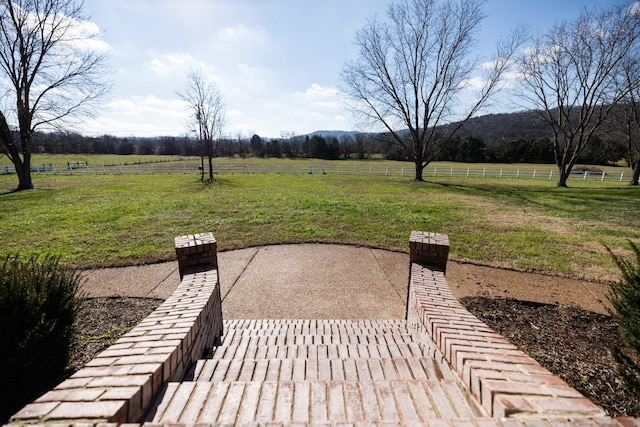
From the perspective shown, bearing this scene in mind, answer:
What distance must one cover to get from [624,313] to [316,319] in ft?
10.4

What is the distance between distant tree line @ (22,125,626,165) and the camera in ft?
68.7

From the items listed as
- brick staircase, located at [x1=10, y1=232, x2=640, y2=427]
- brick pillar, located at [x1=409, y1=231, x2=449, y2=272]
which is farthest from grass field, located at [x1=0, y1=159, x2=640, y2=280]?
brick staircase, located at [x1=10, y1=232, x2=640, y2=427]

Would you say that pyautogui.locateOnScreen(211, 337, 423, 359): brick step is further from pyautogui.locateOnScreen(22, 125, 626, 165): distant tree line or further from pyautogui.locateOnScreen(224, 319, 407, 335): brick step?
pyautogui.locateOnScreen(22, 125, 626, 165): distant tree line

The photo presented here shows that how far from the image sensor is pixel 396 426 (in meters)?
1.27

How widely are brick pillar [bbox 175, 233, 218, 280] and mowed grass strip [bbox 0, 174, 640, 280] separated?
3216 mm

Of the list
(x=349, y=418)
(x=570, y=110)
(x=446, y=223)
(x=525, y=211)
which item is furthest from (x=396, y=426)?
(x=570, y=110)

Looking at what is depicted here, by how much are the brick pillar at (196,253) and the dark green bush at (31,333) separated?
1097 millimetres

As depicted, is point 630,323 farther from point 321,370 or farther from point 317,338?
point 317,338

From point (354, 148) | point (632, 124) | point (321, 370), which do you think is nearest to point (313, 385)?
point (321, 370)

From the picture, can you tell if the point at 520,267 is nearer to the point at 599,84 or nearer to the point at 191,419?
the point at 191,419

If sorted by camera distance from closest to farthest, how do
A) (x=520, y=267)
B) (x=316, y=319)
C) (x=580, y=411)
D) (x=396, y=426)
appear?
(x=396, y=426) → (x=580, y=411) → (x=316, y=319) → (x=520, y=267)

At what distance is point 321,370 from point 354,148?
65538mm

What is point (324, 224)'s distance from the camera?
30.7 ft

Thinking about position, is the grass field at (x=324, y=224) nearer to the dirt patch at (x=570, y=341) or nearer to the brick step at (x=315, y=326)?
the dirt patch at (x=570, y=341)
